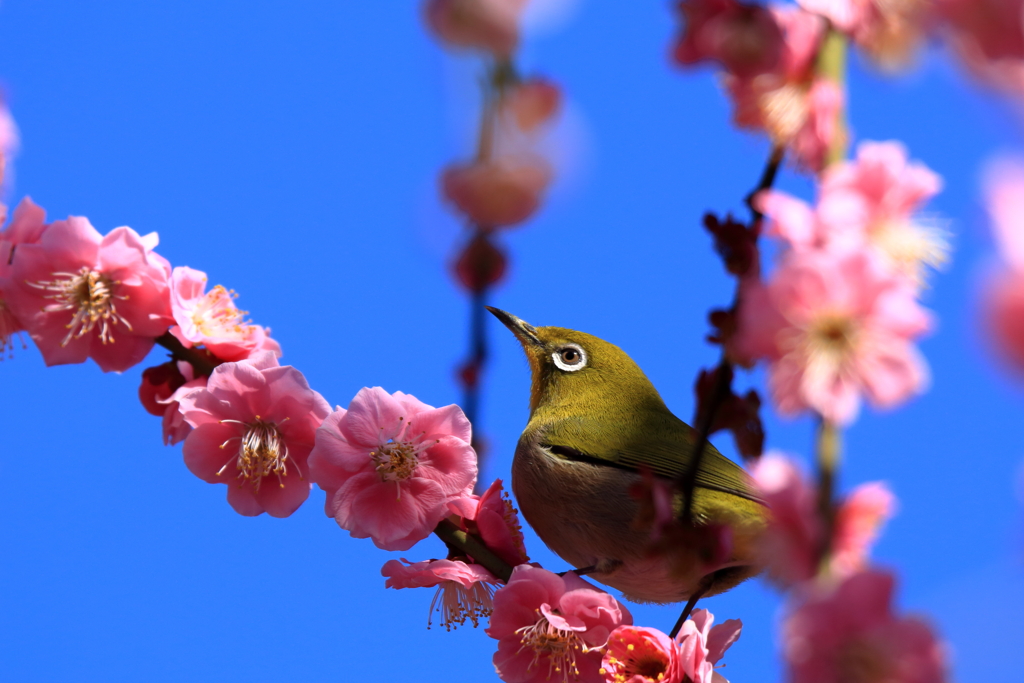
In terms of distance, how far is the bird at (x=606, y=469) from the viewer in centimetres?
187

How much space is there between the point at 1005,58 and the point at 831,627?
Answer: 1.63ft

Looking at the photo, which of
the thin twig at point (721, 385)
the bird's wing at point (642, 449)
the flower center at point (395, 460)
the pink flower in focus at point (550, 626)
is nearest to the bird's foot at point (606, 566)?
the bird's wing at point (642, 449)

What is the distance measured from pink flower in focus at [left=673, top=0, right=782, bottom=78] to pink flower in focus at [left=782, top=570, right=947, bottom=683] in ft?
1.77

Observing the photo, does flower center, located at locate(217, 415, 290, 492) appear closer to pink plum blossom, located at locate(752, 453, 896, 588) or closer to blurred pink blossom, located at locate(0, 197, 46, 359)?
blurred pink blossom, located at locate(0, 197, 46, 359)

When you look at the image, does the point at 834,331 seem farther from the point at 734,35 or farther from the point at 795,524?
the point at 734,35

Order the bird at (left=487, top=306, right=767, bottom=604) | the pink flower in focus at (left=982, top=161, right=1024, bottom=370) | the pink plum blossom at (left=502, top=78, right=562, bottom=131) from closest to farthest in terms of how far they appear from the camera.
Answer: the pink flower in focus at (left=982, top=161, right=1024, bottom=370), the pink plum blossom at (left=502, top=78, right=562, bottom=131), the bird at (left=487, top=306, right=767, bottom=604)

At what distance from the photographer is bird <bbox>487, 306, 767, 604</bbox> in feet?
6.14

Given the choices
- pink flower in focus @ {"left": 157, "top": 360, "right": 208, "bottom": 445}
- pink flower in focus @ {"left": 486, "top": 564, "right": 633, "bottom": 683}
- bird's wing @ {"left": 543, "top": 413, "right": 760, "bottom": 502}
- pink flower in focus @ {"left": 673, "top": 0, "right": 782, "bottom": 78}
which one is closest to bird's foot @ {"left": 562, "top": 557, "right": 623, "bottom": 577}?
bird's wing @ {"left": 543, "top": 413, "right": 760, "bottom": 502}

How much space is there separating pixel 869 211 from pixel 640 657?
0.84m

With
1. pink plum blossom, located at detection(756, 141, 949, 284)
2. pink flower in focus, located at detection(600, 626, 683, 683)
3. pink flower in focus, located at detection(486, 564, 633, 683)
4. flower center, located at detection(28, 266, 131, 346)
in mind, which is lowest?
pink flower in focus, located at detection(600, 626, 683, 683)

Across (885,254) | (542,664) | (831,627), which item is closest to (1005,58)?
(885,254)

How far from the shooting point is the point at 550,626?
1443 millimetres

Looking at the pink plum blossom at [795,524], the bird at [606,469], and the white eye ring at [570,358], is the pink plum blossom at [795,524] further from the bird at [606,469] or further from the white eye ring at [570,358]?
the white eye ring at [570,358]

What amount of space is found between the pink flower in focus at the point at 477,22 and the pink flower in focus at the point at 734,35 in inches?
7.7
